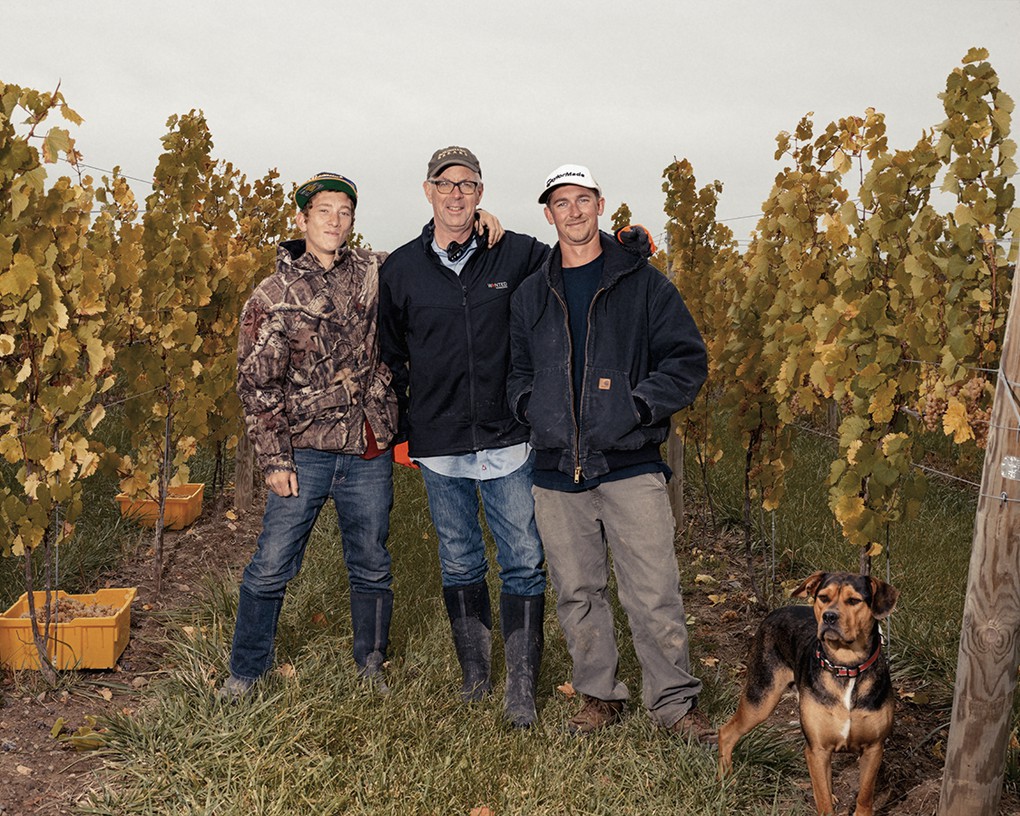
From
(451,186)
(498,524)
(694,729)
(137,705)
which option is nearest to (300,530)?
(498,524)

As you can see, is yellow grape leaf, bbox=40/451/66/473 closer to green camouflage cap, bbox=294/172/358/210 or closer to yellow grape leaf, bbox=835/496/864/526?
green camouflage cap, bbox=294/172/358/210

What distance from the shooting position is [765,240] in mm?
5809

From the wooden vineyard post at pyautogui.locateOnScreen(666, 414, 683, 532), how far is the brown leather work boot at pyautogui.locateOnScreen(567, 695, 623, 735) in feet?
10.7

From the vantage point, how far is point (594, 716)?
12.9ft

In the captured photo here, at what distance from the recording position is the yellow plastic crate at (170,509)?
22.4 ft

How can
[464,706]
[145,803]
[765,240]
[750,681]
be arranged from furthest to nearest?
1. [765,240]
2. [464,706]
3. [750,681]
4. [145,803]

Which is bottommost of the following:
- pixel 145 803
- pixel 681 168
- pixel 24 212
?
pixel 145 803

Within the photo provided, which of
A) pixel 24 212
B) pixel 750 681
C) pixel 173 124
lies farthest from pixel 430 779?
pixel 173 124

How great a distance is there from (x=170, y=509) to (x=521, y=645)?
3.95m

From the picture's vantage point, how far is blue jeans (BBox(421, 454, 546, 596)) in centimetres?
393

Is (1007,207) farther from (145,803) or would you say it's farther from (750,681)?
(145,803)

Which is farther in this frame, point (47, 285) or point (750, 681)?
point (47, 285)

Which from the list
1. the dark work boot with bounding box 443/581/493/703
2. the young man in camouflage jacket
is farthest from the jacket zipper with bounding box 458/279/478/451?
the dark work boot with bounding box 443/581/493/703

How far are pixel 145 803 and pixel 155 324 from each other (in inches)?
130
